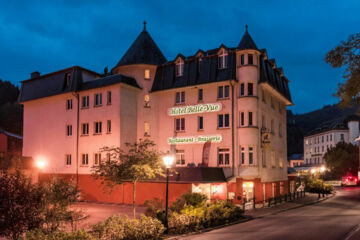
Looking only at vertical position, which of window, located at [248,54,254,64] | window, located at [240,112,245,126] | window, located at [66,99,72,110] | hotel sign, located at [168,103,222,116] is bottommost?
window, located at [240,112,245,126]

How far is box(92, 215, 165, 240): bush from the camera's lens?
1578 centimetres

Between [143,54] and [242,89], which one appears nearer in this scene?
[242,89]

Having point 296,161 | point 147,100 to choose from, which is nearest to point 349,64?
point 147,100

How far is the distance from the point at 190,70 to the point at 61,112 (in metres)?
15.5

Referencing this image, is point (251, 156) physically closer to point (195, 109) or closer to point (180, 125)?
point (195, 109)

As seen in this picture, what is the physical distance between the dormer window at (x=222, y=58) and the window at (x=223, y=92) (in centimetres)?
198

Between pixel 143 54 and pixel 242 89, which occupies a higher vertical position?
pixel 143 54

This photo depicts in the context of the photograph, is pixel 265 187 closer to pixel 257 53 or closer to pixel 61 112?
pixel 257 53

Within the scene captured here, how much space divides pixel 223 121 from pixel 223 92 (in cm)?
268

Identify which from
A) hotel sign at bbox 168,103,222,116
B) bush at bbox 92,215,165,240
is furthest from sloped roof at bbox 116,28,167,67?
bush at bbox 92,215,165,240

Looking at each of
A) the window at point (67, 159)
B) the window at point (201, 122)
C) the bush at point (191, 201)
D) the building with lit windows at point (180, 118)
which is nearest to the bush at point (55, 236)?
the bush at point (191, 201)

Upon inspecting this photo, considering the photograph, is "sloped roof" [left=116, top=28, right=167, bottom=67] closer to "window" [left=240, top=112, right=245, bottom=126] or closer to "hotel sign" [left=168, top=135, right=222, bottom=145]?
"hotel sign" [left=168, top=135, right=222, bottom=145]

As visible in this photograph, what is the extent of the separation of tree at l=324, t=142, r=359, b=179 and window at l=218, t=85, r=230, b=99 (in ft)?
171

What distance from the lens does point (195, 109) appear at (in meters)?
34.6
